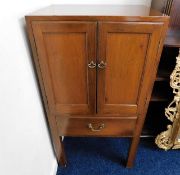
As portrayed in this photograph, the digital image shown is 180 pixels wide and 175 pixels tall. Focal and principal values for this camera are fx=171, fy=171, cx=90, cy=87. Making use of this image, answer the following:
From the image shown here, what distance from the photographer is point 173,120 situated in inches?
49.0

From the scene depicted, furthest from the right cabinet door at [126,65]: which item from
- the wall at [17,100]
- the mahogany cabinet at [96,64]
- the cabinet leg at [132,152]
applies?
the wall at [17,100]

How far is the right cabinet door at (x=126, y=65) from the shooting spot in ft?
2.49

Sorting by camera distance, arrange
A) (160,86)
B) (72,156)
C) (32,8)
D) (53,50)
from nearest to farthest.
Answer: (53,50) → (32,8) → (160,86) → (72,156)

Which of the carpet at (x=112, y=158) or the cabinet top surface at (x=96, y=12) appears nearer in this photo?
the cabinet top surface at (x=96, y=12)

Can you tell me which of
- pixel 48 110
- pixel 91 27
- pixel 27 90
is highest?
pixel 91 27

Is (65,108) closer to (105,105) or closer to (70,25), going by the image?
(105,105)

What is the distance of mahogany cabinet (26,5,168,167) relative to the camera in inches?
29.5

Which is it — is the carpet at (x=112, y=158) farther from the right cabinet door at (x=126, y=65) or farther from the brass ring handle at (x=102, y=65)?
the brass ring handle at (x=102, y=65)

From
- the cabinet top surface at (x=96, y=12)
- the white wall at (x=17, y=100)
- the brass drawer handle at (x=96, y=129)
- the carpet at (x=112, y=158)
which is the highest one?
the cabinet top surface at (x=96, y=12)

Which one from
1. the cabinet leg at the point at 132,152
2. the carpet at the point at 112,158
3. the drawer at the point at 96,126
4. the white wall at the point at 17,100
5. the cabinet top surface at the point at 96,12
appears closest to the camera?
the white wall at the point at 17,100

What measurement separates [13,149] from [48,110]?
1.06ft

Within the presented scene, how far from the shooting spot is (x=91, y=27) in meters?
0.75

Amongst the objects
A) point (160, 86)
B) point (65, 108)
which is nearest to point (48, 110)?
point (65, 108)

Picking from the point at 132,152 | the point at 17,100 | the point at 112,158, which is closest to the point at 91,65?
the point at 17,100
